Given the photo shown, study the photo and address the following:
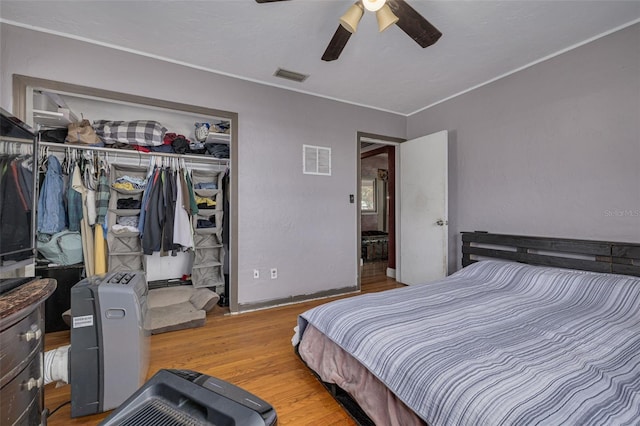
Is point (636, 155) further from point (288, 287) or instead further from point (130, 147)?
point (130, 147)

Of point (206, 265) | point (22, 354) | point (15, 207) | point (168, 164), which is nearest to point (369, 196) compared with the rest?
point (206, 265)

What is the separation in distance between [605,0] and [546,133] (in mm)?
1007

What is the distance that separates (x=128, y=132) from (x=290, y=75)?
A: 5.75ft

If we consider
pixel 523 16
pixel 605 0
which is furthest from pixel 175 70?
pixel 605 0

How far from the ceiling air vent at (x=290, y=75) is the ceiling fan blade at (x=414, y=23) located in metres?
1.35

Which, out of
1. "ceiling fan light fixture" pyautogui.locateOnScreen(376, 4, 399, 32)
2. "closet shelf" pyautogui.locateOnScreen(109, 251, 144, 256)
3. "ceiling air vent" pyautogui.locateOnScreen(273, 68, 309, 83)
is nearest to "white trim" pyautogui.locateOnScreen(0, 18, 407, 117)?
"ceiling air vent" pyautogui.locateOnScreen(273, 68, 309, 83)

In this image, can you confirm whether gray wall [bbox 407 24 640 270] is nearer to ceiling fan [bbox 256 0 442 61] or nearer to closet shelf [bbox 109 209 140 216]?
ceiling fan [bbox 256 0 442 61]

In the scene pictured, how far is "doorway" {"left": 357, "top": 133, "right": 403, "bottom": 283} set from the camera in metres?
3.98

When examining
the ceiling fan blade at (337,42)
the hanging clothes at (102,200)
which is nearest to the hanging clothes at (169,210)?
the hanging clothes at (102,200)

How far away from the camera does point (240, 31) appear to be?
2186 millimetres

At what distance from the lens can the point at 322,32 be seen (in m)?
2.19

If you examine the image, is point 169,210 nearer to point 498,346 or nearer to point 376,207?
point 498,346

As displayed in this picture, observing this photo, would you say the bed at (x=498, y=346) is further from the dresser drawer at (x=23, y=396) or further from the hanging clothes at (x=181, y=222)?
the hanging clothes at (x=181, y=222)

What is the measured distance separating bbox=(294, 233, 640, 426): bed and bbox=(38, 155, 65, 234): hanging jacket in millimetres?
2442
